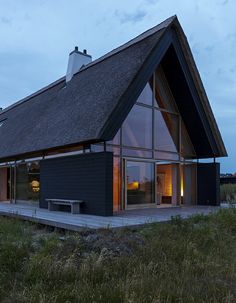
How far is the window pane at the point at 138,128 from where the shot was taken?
12.0m

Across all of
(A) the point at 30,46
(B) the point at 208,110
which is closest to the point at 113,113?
(B) the point at 208,110

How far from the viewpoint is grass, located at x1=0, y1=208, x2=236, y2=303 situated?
13.2ft

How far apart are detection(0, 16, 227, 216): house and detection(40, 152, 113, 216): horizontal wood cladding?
27 mm

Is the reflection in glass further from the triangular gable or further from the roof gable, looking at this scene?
the triangular gable

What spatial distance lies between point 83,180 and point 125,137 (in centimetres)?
212

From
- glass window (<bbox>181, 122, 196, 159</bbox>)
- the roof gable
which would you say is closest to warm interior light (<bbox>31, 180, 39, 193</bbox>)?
the roof gable

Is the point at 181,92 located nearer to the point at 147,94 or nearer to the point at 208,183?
the point at 147,94

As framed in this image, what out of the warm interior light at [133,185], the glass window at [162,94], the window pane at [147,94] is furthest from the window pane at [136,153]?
the glass window at [162,94]

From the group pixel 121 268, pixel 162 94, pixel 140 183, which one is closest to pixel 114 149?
pixel 140 183

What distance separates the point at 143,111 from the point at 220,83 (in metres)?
16.9

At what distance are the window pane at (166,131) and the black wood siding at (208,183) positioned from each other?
4.79 ft

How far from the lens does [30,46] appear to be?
2267 cm

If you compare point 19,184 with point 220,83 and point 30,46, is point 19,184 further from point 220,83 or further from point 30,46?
point 220,83

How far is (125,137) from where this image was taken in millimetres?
11891
